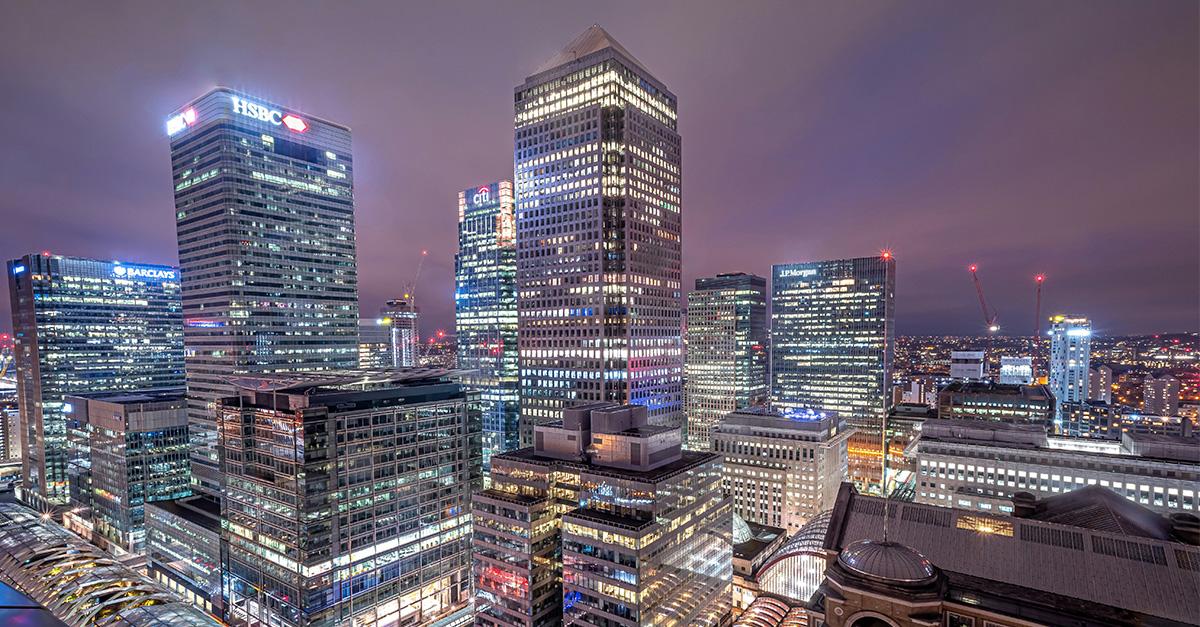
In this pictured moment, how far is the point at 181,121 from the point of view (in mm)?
156250

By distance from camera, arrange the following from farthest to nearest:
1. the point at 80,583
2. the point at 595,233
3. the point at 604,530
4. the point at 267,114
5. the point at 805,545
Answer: the point at 267,114 < the point at 595,233 < the point at 805,545 < the point at 604,530 < the point at 80,583

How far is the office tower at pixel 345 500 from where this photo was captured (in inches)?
3656

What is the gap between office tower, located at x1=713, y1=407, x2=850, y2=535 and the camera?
477ft

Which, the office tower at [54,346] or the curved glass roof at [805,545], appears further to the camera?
the office tower at [54,346]

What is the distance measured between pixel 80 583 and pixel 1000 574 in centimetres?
9554

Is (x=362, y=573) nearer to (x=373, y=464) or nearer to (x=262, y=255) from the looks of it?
(x=373, y=464)

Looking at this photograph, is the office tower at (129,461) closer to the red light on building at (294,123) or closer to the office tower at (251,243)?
the office tower at (251,243)

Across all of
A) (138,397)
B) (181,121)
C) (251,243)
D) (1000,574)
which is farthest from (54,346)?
(1000,574)

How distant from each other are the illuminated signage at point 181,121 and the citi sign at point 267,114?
728 inches

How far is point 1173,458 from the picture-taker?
117 metres

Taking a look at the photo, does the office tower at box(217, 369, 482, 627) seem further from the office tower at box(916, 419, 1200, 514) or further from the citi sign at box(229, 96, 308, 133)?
the office tower at box(916, 419, 1200, 514)

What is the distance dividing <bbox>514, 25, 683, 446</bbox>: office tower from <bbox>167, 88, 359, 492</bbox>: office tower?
223 feet

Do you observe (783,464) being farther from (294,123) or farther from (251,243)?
(294,123)

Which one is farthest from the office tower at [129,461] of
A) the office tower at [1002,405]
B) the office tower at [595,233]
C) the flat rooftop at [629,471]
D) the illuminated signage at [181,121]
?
the office tower at [1002,405]
